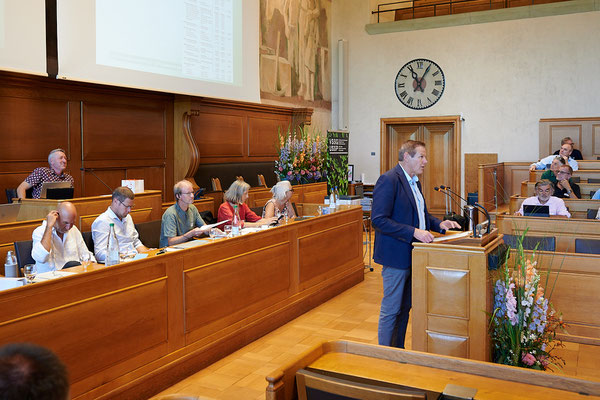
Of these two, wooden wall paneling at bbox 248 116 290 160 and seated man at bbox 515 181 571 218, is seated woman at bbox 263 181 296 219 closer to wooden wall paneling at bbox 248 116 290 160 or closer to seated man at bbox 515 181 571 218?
seated man at bbox 515 181 571 218

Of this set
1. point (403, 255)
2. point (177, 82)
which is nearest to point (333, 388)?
point (403, 255)

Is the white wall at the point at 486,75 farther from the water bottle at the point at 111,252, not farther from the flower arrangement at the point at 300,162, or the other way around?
the water bottle at the point at 111,252

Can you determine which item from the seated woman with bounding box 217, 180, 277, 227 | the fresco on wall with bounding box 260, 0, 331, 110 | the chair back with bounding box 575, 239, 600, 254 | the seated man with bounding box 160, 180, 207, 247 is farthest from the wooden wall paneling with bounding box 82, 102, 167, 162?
the chair back with bounding box 575, 239, 600, 254

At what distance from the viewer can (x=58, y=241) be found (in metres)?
4.18

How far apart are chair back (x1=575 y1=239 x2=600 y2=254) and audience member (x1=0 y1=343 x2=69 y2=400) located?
478cm

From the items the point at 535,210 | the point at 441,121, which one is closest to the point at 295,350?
the point at 535,210

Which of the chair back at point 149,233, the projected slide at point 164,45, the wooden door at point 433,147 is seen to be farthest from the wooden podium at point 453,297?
the wooden door at point 433,147

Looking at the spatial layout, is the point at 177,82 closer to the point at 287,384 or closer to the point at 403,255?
the point at 403,255

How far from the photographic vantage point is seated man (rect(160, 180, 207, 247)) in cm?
503

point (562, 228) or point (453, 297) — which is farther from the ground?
point (562, 228)

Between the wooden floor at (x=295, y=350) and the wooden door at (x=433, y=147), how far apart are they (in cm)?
623

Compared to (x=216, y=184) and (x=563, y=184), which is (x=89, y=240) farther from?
(x=563, y=184)

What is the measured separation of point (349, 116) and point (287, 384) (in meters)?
11.2

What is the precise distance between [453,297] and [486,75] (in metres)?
8.97
